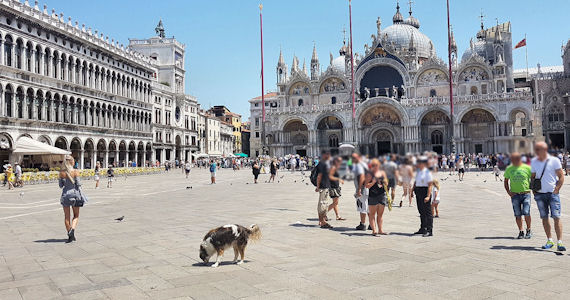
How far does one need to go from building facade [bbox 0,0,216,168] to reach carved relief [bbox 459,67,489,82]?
4280 cm

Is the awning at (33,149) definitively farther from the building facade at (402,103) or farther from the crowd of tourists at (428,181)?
the building facade at (402,103)

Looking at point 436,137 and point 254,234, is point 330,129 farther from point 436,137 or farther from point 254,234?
point 254,234

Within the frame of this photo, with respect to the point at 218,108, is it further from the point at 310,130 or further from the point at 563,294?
the point at 563,294

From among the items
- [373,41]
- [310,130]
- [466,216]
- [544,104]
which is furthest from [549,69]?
[466,216]

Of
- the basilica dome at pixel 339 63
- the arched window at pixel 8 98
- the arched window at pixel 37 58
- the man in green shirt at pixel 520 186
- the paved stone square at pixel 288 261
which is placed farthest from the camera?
the basilica dome at pixel 339 63

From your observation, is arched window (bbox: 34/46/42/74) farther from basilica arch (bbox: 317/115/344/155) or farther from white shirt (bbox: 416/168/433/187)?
white shirt (bbox: 416/168/433/187)

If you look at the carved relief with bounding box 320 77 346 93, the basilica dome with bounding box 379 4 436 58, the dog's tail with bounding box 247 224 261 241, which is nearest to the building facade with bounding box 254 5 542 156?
the carved relief with bounding box 320 77 346 93

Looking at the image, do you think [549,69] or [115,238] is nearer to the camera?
[115,238]

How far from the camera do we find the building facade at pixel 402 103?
174ft

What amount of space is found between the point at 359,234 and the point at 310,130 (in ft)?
169

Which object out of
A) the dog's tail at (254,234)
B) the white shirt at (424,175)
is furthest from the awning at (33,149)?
the white shirt at (424,175)

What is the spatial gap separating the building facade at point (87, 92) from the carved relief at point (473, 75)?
42799mm

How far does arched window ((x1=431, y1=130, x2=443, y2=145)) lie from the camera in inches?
2204

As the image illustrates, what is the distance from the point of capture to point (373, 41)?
62156 mm
